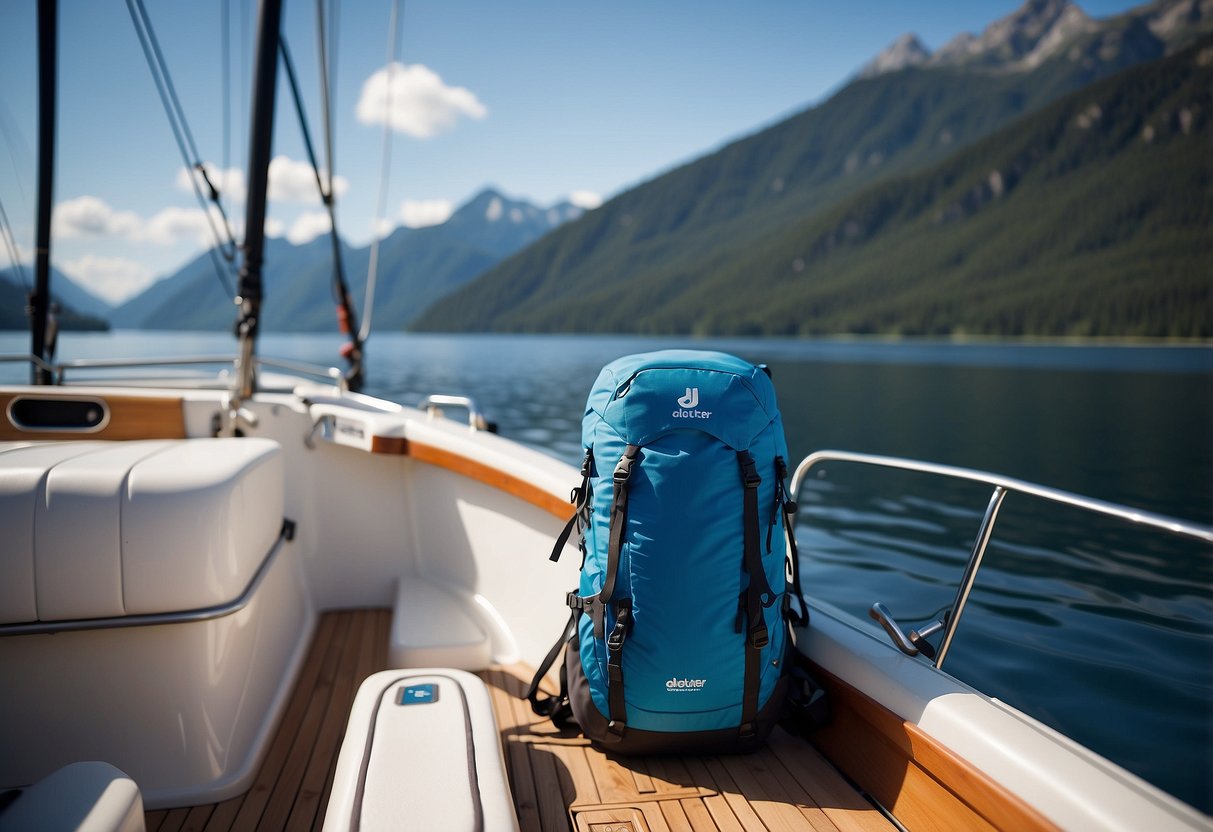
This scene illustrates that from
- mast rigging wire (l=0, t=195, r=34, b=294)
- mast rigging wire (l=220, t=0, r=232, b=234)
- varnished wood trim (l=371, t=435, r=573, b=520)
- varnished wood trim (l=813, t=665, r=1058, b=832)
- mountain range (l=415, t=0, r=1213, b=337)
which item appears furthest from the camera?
mountain range (l=415, t=0, r=1213, b=337)

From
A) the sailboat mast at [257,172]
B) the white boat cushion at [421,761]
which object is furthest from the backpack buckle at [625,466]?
the sailboat mast at [257,172]

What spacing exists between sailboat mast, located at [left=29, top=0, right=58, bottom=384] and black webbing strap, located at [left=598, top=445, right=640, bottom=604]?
3.71m

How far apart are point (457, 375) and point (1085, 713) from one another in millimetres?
28986

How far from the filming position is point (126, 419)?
2.47 metres

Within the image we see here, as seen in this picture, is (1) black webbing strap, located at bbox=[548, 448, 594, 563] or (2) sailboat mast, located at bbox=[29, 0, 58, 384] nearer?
(1) black webbing strap, located at bbox=[548, 448, 594, 563]

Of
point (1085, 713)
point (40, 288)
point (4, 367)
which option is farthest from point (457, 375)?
point (1085, 713)

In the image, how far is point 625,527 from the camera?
148 cm

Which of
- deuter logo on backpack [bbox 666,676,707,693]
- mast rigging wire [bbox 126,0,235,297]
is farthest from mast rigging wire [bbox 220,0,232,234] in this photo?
deuter logo on backpack [bbox 666,676,707,693]

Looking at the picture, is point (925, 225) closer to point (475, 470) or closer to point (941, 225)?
point (941, 225)

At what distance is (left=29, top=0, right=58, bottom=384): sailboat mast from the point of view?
3.87 meters

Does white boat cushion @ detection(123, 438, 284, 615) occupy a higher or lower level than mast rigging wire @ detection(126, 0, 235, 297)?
lower

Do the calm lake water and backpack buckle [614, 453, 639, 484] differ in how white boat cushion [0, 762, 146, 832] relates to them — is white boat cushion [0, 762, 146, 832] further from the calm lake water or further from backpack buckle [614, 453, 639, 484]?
the calm lake water

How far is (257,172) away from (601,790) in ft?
7.85

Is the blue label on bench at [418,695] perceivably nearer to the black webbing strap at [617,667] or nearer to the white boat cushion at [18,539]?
the black webbing strap at [617,667]
